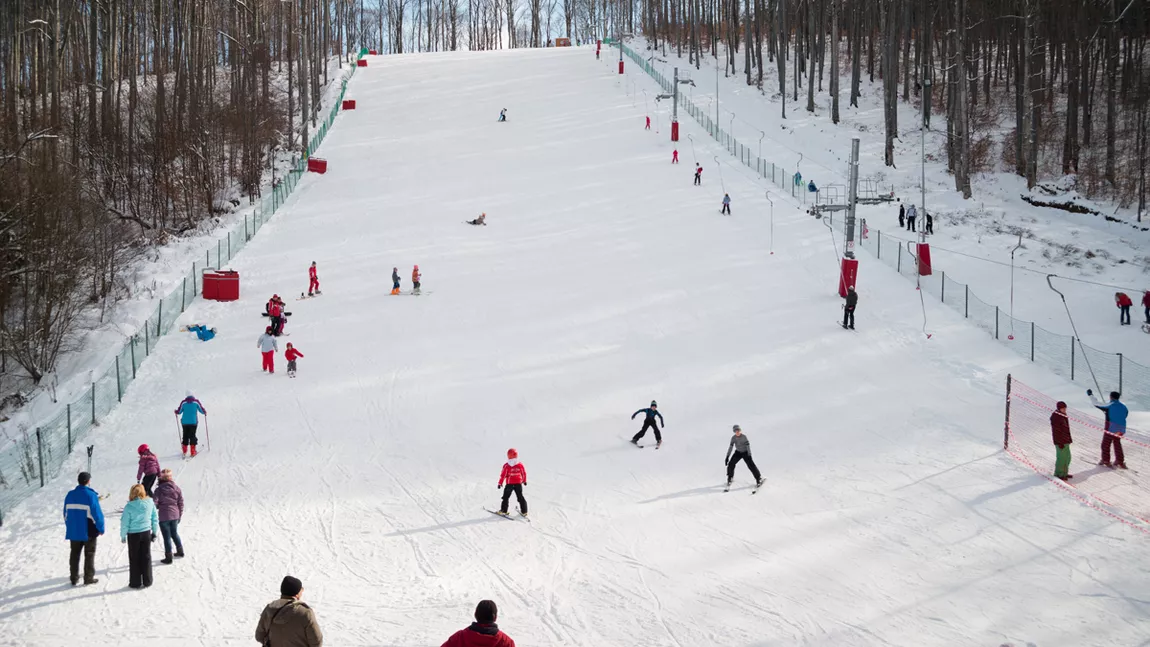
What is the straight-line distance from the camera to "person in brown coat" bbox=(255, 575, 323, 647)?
626 cm

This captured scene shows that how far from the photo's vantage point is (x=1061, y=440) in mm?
13828

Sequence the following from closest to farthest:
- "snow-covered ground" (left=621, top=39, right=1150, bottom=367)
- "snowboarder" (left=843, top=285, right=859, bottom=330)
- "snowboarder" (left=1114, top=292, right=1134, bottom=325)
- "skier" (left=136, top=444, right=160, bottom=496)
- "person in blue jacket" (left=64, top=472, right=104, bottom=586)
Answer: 1. "person in blue jacket" (left=64, top=472, right=104, bottom=586)
2. "skier" (left=136, top=444, right=160, bottom=496)
3. "snowboarder" (left=843, top=285, right=859, bottom=330)
4. "snowboarder" (left=1114, top=292, right=1134, bottom=325)
5. "snow-covered ground" (left=621, top=39, right=1150, bottom=367)


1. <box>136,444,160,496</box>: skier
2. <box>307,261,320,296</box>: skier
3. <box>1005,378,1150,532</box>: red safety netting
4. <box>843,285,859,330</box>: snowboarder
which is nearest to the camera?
<box>1005,378,1150,532</box>: red safety netting

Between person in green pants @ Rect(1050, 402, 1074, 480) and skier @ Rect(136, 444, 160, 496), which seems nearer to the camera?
skier @ Rect(136, 444, 160, 496)

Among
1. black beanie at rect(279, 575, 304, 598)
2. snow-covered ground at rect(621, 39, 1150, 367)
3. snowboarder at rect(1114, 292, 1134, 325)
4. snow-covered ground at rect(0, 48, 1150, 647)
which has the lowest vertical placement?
snow-covered ground at rect(0, 48, 1150, 647)

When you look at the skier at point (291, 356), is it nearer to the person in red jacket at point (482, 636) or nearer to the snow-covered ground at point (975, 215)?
the person in red jacket at point (482, 636)

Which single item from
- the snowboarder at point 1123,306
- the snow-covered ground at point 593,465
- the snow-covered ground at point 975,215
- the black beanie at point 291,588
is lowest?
the snow-covered ground at point 593,465

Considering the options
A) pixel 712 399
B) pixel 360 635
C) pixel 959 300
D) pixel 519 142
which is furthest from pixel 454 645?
pixel 519 142

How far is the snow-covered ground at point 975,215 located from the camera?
27266 mm

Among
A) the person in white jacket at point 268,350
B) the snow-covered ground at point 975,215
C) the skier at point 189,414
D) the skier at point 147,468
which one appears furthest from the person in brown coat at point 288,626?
the snow-covered ground at point 975,215

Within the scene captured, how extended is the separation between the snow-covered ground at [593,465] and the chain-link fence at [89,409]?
1.39 ft

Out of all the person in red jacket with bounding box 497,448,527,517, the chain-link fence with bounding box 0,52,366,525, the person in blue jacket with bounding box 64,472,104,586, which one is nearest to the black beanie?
the person in blue jacket with bounding box 64,472,104,586

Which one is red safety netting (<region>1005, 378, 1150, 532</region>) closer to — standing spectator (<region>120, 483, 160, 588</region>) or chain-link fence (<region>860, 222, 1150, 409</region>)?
chain-link fence (<region>860, 222, 1150, 409</region>)

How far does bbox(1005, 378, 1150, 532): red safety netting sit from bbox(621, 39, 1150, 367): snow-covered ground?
694cm
